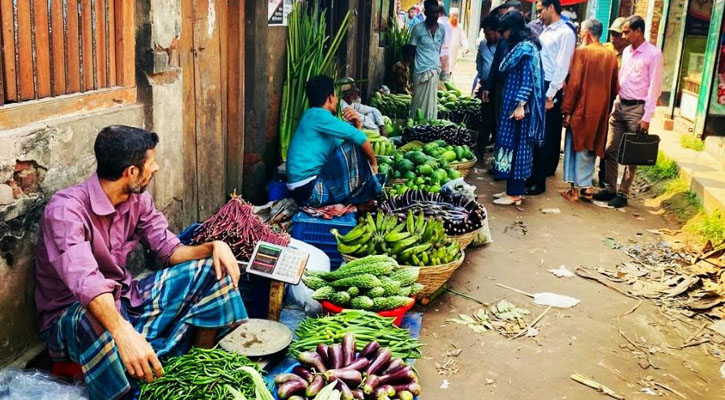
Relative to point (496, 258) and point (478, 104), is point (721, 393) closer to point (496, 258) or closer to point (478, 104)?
point (496, 258)

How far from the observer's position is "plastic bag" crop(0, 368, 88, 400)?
10.1 feet

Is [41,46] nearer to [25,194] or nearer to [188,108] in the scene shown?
[25,194]

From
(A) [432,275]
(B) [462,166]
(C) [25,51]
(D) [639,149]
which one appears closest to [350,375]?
(A) [432,275]

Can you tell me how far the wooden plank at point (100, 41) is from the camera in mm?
3859

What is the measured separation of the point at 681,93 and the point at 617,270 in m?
6.51

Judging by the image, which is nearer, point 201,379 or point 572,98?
point 201,379

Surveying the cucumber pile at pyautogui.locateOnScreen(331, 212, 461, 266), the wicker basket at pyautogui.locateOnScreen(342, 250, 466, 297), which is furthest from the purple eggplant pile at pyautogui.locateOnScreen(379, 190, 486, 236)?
the wicker basket at pyautogui.locateOnScreen(342, 250, 466, 297)

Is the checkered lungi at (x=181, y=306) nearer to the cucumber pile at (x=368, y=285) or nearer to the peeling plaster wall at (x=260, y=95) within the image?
the cucumber pile at (x=368, y=285)

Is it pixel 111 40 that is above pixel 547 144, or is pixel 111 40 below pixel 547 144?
above

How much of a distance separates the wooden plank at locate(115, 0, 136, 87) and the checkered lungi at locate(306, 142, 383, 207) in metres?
2.02

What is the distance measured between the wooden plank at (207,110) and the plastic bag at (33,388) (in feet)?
7.29

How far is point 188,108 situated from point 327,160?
1477 mm

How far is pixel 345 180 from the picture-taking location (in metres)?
5.86

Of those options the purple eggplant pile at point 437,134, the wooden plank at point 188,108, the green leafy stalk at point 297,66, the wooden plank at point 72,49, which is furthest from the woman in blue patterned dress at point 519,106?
the wooden plank at point 72,49
